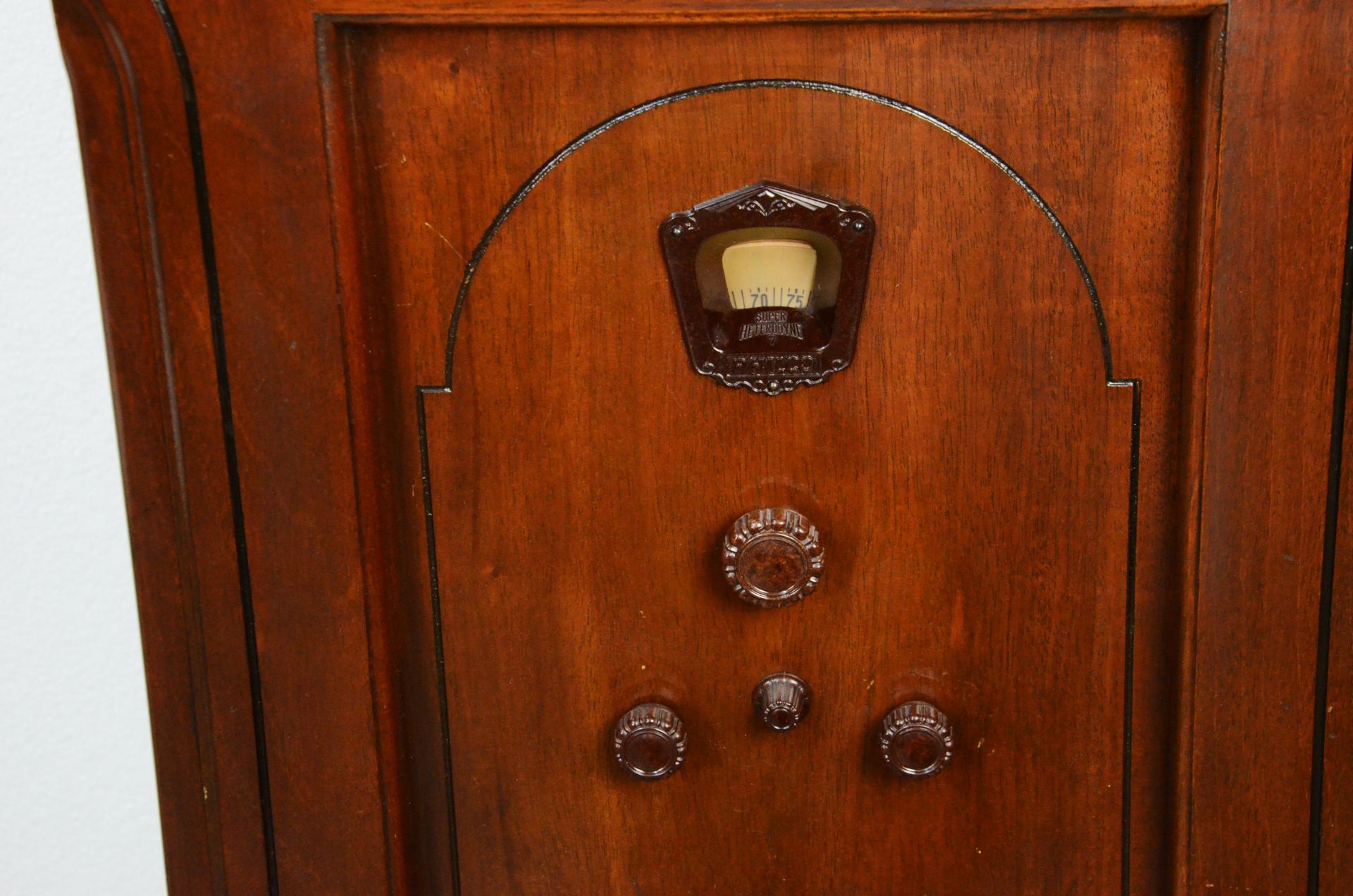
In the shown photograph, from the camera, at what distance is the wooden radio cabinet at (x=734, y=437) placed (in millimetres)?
749

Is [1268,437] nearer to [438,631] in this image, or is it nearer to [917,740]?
[917,740]

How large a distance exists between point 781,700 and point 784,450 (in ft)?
0.61

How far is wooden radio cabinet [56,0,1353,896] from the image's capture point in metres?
0.75

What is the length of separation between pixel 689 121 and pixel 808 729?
1.51 ft

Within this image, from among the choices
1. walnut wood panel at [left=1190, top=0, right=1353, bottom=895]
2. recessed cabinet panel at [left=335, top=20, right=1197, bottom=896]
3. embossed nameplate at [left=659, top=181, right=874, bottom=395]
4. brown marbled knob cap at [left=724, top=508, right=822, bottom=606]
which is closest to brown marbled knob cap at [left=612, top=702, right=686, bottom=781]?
recessed cabinet panel at [left=335, top=20, right=1197, bottom=896]

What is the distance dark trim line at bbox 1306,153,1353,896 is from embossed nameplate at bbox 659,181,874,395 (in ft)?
1.06

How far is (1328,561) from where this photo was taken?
80cm

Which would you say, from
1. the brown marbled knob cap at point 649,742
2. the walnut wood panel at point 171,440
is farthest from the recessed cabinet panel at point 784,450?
the walnut wood panel at point 171,440

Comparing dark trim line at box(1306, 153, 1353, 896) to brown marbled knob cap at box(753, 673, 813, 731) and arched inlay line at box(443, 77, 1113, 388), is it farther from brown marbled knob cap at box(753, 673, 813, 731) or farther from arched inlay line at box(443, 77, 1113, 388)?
brown marbled knob cap at box(753, 673, 813, 731)

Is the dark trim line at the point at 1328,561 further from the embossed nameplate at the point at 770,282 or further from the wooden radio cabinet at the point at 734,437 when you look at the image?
the embossed nameplate at the point at 770,282

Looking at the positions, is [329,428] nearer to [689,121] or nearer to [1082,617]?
[689,121]

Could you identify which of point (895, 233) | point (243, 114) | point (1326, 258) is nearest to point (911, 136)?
point (895, 233)

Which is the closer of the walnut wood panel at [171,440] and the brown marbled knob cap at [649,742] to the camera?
the walnut wood panel at [171,440]

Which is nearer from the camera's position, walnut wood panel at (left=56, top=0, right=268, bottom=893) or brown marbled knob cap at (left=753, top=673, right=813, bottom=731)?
walnut wood panel at (left=56, top=0, right=268, bottom=893)
